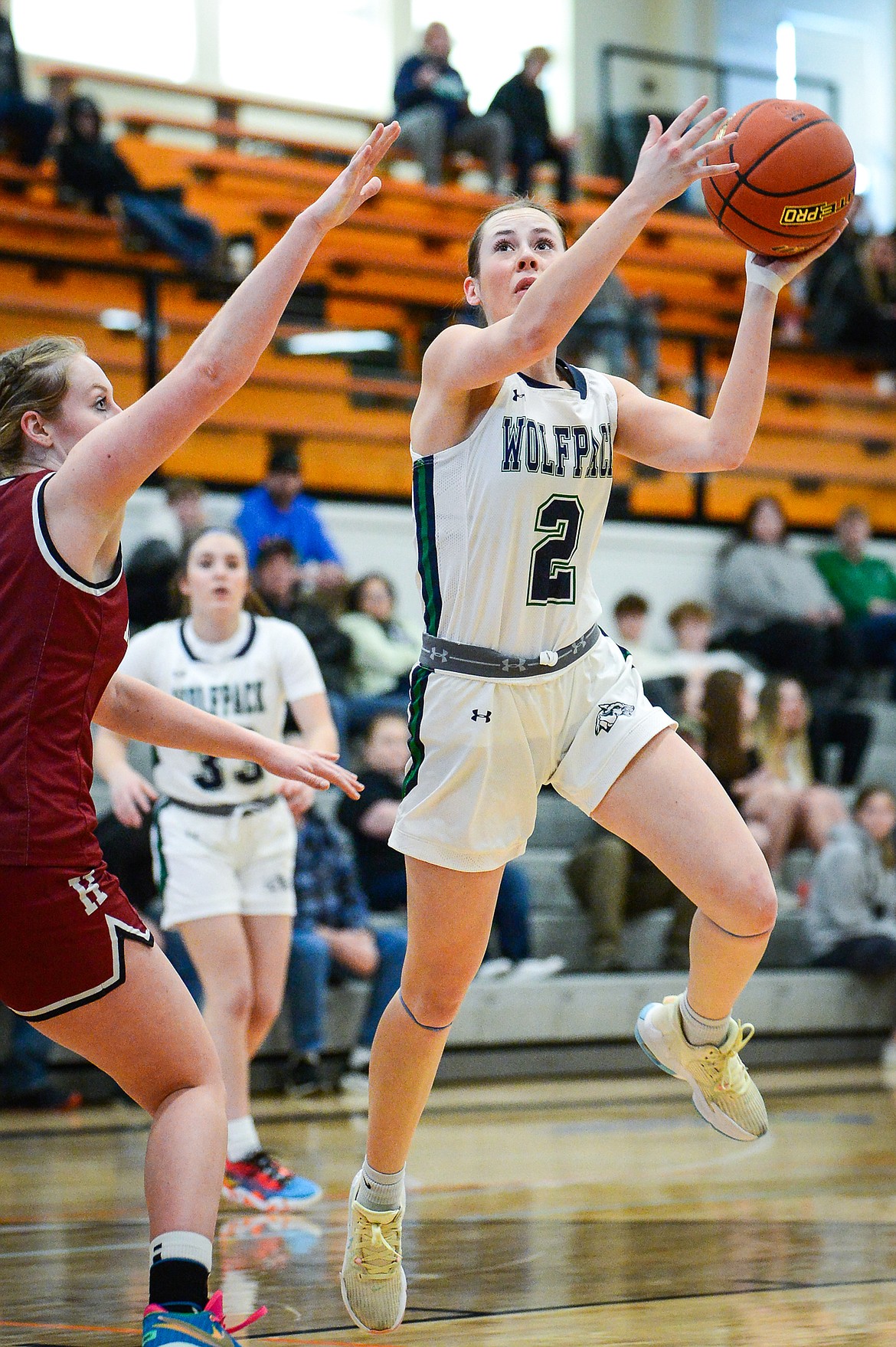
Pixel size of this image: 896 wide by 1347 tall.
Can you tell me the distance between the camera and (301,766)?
3.07 metres

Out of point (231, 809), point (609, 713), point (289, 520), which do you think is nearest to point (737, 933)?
point (609, 713)

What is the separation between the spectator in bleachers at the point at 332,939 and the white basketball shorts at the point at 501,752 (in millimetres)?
4064

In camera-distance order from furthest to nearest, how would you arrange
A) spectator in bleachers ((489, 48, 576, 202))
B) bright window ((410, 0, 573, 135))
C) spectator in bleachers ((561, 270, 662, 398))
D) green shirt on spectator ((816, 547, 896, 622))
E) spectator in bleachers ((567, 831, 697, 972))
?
bright window ((410, 0, 573, 135)) < spectator in bleachers ((489, 48, 576, 202)) < green shirt on spectator ((816, 547, 896, 622)) < spectator in bleachers ((561, 270, 662, 398)) < spectator in bleachers ((567, 831, 697, 972))

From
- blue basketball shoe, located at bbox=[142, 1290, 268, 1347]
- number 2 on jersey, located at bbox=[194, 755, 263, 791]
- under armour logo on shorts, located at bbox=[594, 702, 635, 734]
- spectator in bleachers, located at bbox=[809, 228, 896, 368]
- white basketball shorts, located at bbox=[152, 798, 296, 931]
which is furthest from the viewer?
spectator in bleachers, located at bbox=[809, 228, 896, 368]

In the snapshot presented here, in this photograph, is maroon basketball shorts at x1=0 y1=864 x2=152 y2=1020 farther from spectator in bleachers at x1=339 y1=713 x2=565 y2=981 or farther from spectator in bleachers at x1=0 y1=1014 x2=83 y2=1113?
spectator in bleachers at x1=339 y1=713 x2=565 y2=981

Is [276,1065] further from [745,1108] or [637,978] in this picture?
[745,1108]

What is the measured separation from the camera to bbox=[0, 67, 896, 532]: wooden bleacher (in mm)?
10461

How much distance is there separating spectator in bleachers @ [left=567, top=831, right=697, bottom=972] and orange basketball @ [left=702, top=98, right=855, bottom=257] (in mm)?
5376

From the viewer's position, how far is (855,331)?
46.2 ft

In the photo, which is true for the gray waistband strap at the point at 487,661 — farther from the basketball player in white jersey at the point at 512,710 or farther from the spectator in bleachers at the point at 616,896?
the spectator in bleachers at the point at 616,896

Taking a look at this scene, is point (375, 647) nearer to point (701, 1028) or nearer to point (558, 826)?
point (558, 826)

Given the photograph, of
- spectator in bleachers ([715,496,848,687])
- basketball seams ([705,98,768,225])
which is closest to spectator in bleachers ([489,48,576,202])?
spectator in bleachers ([715,496,848,687])

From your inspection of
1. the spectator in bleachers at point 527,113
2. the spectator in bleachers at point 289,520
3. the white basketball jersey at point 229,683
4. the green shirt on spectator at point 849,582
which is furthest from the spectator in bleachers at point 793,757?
the spectator in bleachers at point 527,113

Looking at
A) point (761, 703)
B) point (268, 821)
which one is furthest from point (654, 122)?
point (761, 703)
